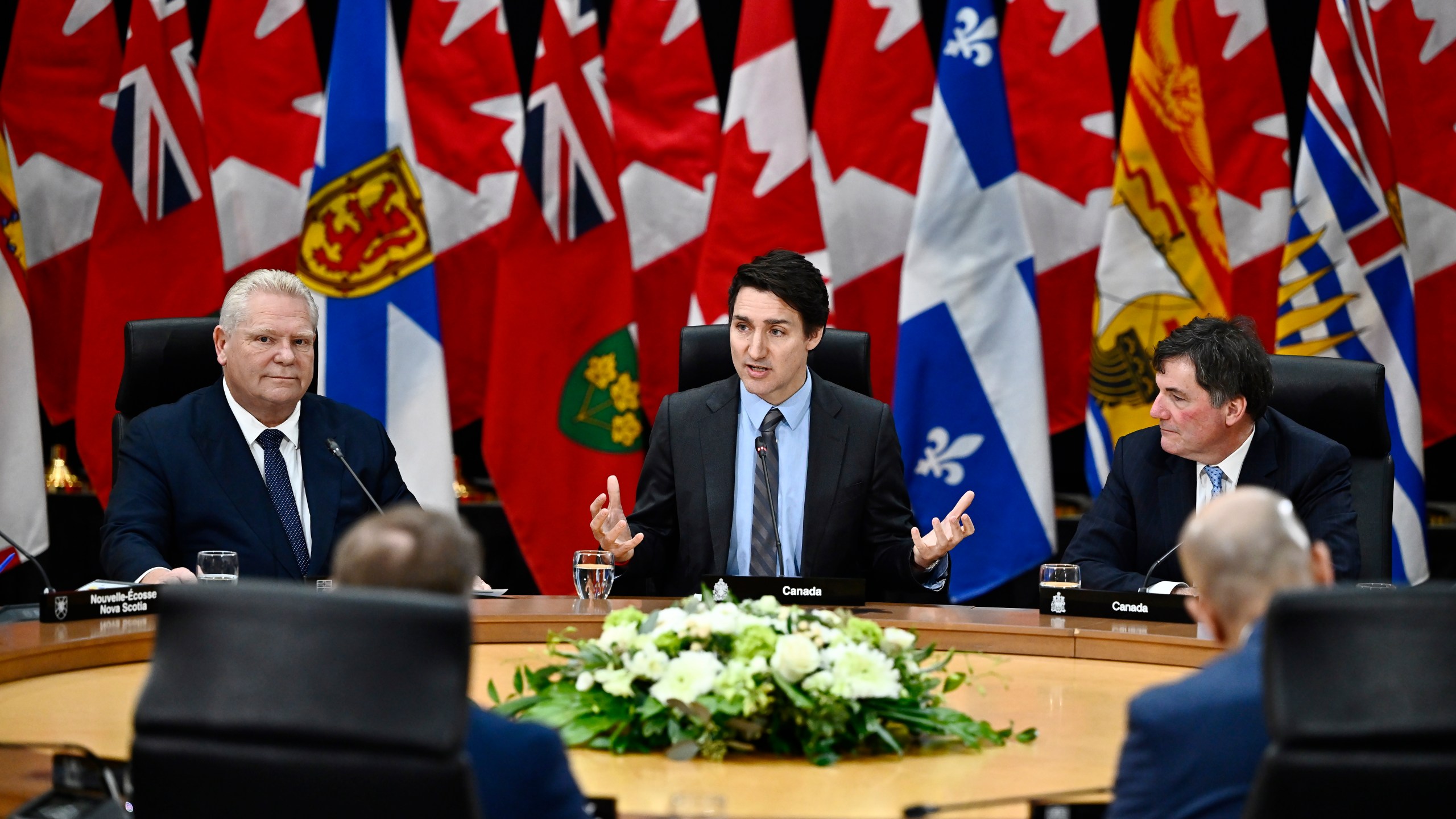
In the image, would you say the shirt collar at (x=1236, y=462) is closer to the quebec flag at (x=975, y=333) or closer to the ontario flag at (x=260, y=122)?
the quebec flag at (x=975, y=333)

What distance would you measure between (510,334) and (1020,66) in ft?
6.71

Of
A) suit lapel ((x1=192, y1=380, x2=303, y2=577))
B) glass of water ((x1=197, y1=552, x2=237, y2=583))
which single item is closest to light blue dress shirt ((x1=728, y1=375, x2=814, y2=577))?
suit lapel ((x1=192, y1=380, x2=303, y2=577))

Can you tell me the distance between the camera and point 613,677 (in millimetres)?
1863

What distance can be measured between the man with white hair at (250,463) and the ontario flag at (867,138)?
2063 mm

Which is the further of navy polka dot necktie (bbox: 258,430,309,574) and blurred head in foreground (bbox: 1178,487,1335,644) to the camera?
navy polka dot necktie (bbox: 258,430,309,574)

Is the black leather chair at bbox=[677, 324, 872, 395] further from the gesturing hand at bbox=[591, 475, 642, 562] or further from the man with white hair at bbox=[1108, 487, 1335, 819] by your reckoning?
the man with white hair at bbox=[1108, 487, 1335, 819]

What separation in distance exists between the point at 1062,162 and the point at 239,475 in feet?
10.0

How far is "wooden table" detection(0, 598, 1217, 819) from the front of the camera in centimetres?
173

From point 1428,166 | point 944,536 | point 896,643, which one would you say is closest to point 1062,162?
point 1428,166

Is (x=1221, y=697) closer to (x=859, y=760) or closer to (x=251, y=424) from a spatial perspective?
(x=859, y=760)

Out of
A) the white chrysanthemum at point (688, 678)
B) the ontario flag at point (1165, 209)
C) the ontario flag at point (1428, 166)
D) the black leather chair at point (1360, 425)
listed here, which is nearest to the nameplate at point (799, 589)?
the white chrysanthemum at point (688, 678)

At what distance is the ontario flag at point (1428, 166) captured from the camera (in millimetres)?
4734

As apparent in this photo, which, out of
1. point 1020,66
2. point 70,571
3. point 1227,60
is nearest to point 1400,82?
point 1227,60

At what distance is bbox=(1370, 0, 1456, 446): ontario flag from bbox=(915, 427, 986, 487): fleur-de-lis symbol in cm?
161
